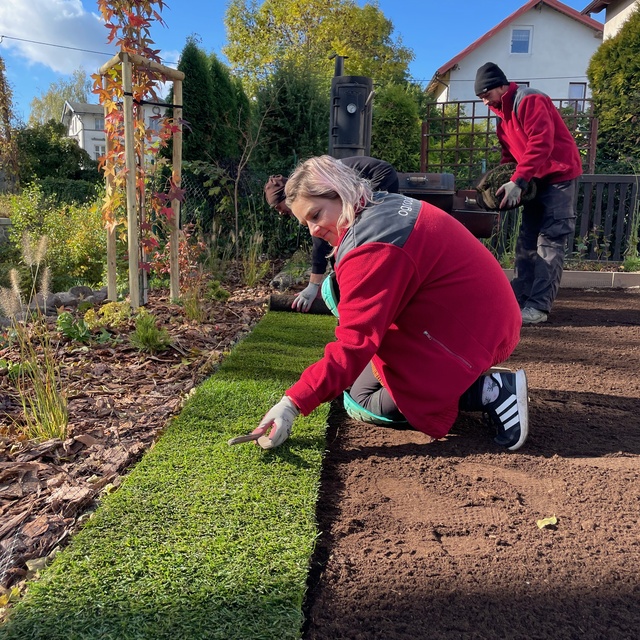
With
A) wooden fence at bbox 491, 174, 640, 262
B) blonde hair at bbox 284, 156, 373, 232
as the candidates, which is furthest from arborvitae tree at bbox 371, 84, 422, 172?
blonde hair at bbox 284, 156, 373, 232

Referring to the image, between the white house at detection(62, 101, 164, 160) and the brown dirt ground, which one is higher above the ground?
the white house at detection(62, 101, 164, 160)

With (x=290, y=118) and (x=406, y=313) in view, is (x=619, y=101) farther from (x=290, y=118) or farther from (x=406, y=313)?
(x=406, y=313)

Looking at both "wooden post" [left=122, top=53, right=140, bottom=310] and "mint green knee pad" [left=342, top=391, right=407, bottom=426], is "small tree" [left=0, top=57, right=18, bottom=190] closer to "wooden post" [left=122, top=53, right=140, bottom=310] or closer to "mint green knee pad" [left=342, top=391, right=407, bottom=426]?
"wooden post" [left=122, top=53, right=140, bottom=310]

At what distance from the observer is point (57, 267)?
24.0ft

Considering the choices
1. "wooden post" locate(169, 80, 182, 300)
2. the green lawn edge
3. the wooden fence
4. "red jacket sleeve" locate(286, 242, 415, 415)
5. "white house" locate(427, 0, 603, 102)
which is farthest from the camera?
"white house" locate(427, 0, 603, 102)

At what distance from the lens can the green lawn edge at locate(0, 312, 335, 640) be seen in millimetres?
1342

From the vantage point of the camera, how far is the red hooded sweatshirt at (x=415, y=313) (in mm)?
1973

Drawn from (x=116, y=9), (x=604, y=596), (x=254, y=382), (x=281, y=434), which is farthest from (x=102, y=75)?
(x=604, y=596)

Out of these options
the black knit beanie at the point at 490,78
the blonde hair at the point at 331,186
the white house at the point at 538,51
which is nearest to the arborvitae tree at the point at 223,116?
the black knit beanie at the point at 490,78

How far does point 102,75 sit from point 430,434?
3.72m

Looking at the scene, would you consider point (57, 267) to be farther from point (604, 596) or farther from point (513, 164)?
point (604, 596)

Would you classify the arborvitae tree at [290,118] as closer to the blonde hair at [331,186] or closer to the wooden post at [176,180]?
the wooden post at [176,180]

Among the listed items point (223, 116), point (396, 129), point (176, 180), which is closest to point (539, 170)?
point (176, 180)

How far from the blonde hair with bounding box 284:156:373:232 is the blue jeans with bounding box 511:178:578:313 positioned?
9.23 feet
